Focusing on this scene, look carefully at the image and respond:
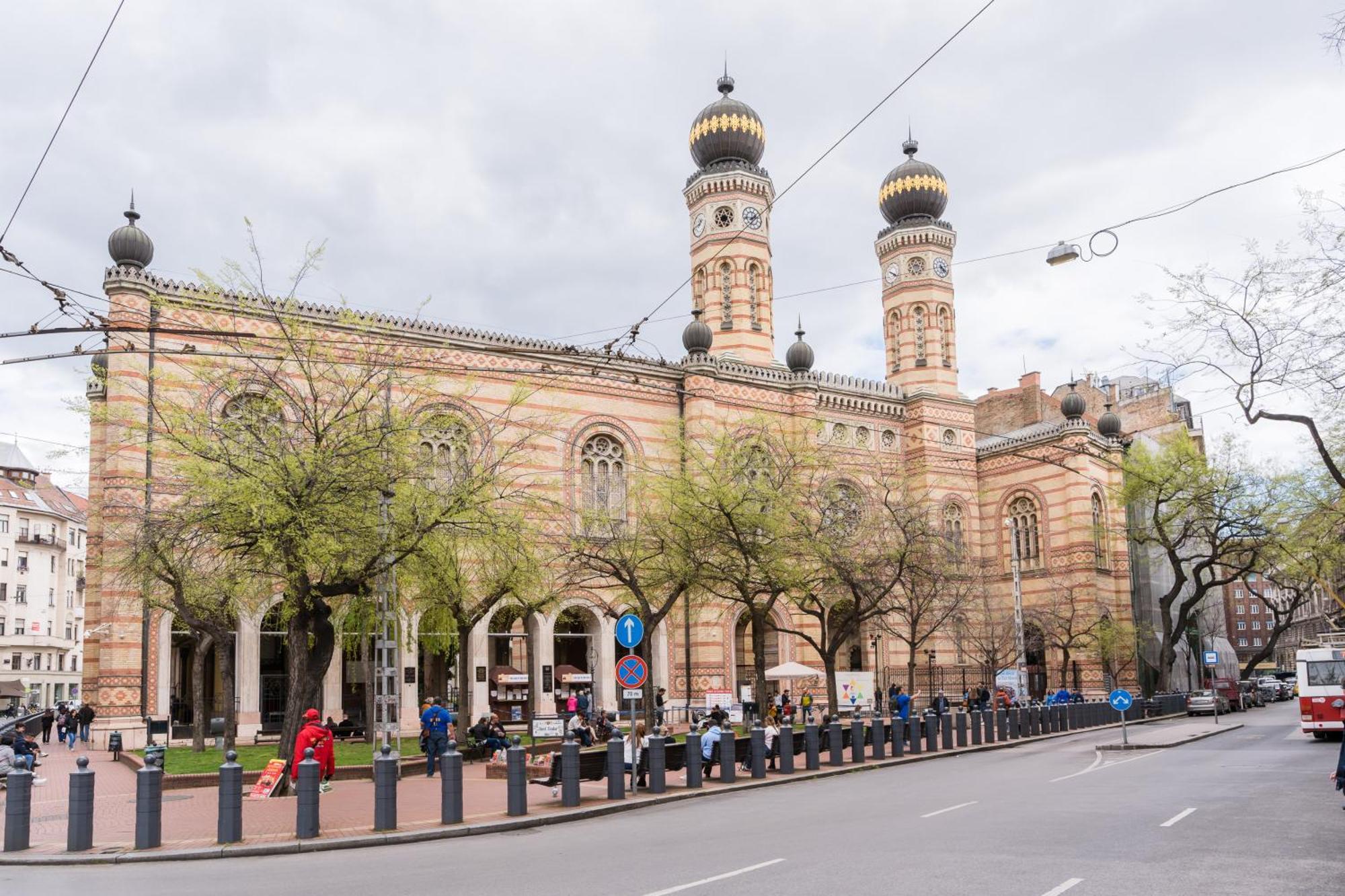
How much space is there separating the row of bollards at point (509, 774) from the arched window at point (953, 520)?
56.6ft

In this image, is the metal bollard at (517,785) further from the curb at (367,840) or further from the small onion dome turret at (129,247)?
the small onion dome turret at (129,247)

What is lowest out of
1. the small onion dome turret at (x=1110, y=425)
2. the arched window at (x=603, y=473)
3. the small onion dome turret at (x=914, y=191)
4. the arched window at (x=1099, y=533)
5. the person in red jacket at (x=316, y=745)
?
the person in red jacket at (x=316, y=745)

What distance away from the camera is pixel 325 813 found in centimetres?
1460

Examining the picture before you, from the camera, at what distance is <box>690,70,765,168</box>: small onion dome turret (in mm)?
41219

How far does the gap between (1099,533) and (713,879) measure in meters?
39.5

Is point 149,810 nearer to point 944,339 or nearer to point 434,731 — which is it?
point 434,731

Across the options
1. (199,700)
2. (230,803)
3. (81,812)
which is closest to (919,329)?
(199,700)

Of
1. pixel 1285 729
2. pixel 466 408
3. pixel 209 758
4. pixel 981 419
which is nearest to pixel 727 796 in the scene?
pixel 209 758

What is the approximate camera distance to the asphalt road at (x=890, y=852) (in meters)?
8.48

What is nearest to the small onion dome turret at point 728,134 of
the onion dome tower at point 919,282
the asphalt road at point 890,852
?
the onion dome tower at point 919,282

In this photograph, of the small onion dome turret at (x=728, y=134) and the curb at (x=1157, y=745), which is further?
the small onion dome turret at (x=728, y=134)

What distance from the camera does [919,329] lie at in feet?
148

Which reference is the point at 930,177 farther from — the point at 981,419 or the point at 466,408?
the point at 466,408

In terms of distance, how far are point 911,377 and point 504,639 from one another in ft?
63.9
